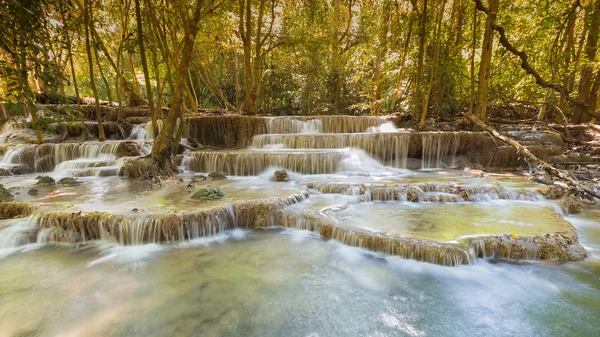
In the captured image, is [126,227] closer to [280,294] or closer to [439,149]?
[280,294]

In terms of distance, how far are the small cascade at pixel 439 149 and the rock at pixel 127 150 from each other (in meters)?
9.14

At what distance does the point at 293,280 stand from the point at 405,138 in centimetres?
701

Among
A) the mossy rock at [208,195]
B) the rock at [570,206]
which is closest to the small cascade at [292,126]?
the mossy rock at [208,195]

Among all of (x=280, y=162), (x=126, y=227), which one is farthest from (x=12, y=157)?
(x=280, y=162)

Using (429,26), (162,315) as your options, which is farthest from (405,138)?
(162,315)

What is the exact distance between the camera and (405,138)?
9117 millimetres

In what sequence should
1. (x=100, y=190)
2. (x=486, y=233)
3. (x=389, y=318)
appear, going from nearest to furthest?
(x=389, y=318) → (x=486, y=233) → (x=100, y=190)

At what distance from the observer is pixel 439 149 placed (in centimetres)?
917

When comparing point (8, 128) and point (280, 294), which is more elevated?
point (8, 128)

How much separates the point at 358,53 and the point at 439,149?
7.26m

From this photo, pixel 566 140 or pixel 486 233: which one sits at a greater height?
pixel 566 140

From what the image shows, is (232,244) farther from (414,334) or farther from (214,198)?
(414,334)

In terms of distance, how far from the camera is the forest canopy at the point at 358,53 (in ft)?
26.1

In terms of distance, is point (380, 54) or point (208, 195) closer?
point (208, 195)
